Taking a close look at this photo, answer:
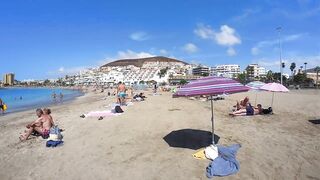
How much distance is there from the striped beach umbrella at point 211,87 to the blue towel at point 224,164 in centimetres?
131

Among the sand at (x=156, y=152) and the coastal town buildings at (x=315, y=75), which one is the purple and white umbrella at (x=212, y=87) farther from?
the coastal town buildings at (x=315, y=75)

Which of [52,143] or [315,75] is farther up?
[315,75]

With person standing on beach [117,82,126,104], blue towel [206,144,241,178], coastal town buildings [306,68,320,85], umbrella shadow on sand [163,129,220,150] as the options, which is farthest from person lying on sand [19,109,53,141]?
coastal town buildings [306,68,320,85]

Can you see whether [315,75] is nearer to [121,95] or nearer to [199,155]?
[121,95]

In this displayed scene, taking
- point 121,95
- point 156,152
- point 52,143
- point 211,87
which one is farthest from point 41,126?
point 121,95

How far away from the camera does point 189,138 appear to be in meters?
8.27

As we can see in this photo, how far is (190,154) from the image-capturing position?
6812 mm

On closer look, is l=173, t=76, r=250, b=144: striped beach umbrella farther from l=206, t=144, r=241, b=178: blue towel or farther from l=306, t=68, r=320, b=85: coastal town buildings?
l=306, t=68, r=320, b=85: coastal town buildings

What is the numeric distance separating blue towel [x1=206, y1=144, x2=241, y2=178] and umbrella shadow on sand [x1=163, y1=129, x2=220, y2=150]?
36.2 inches

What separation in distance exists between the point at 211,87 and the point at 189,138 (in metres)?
2.32

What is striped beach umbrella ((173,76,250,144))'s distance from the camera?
6219mm

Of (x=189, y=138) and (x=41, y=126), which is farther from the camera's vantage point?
(x=41, y=126)

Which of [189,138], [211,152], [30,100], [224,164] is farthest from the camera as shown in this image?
[30,100]

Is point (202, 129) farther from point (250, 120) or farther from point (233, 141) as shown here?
point (250, 120)
